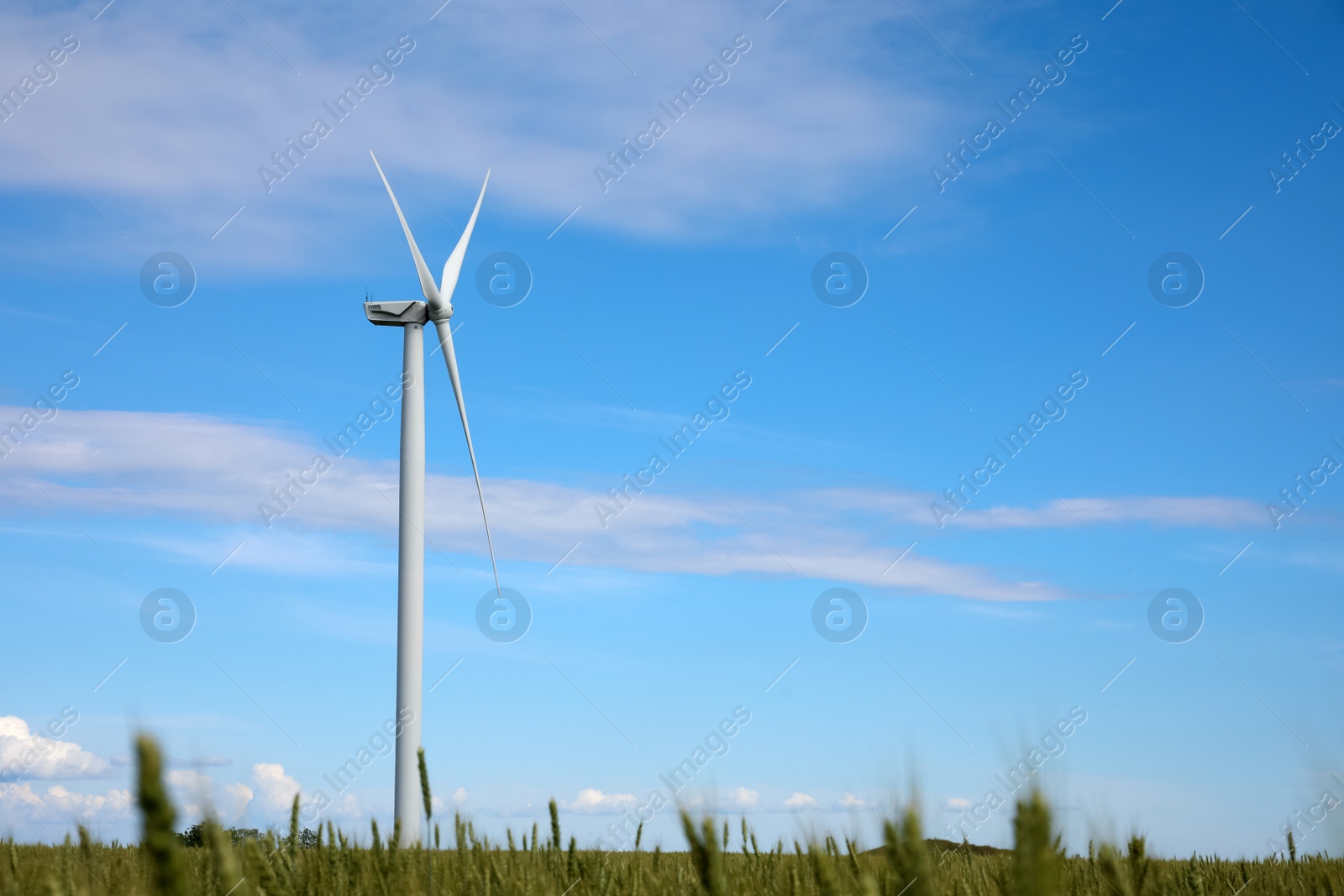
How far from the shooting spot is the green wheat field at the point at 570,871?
8.88 ft

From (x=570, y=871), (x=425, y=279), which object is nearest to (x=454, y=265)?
(x=425, y=279)

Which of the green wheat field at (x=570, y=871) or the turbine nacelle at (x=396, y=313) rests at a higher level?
the turbine nacelle at (x=396, y=313)

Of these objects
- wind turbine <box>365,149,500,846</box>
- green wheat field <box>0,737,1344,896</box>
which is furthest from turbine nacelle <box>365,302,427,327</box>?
green wheat field <box>0,737,1344,896</box>

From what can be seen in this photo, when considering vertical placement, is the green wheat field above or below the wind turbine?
below

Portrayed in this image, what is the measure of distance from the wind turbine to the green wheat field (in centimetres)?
1614

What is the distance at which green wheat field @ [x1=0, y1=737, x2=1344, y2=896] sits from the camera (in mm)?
2707

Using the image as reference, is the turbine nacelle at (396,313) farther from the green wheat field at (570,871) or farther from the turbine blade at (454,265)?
the green wheat field at (570,871)

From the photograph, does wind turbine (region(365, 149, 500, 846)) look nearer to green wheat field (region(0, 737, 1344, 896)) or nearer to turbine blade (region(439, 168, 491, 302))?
turbine blade (region(439, 168, 491, 302))

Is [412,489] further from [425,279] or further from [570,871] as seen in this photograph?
[570,871]

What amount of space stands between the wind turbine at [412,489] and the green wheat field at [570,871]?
16.1 m

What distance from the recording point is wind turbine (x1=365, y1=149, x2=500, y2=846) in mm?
26188

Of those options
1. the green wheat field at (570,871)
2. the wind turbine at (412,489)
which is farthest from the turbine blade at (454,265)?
the green wheat field at (570,871)

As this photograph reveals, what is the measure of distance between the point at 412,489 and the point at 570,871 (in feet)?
71.7

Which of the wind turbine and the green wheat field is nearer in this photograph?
the green wheat field
